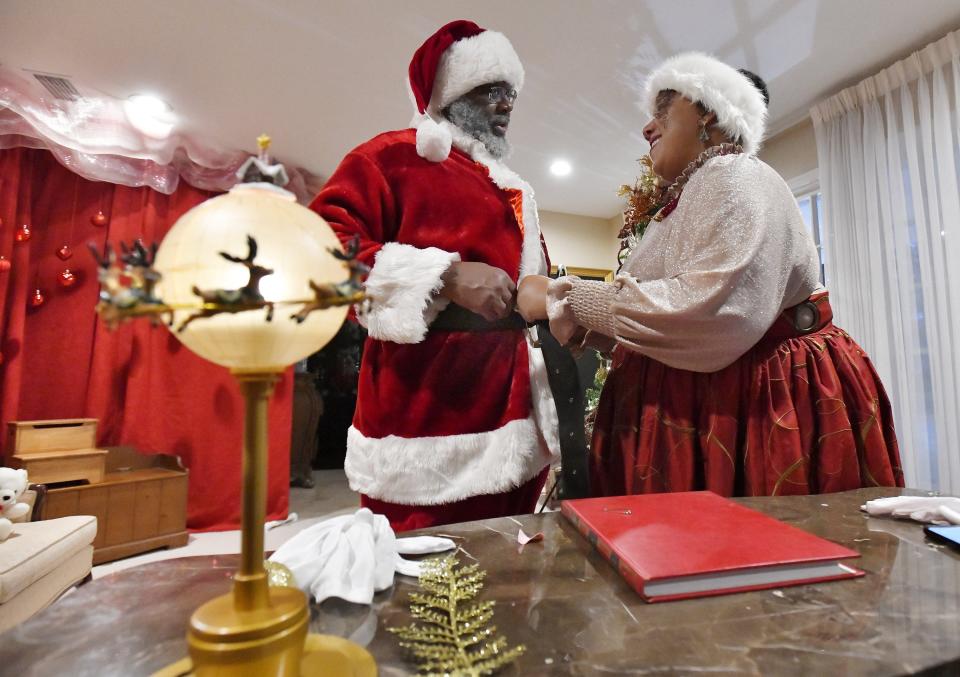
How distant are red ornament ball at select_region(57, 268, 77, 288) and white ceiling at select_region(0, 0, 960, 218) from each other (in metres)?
1.01

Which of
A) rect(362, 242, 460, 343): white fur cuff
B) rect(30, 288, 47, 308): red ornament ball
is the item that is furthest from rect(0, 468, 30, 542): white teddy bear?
rect(362, 242, 460, 343): white fur cuff

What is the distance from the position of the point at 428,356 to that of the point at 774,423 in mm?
633

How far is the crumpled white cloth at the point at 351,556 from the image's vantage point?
0.41 meters

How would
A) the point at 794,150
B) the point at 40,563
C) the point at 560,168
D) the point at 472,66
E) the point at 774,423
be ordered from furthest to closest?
the point at 560,168, the point at 794,150, the point at 40,563, the point at 472,66, the point at 774,423

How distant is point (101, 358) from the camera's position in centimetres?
274

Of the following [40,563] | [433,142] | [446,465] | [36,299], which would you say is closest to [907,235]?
[433,142]

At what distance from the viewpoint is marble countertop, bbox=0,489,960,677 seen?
32 centimetres

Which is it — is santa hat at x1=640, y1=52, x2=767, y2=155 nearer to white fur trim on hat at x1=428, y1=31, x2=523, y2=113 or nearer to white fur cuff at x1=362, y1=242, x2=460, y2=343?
white fur trim on hat at x1=428, y1=31, x2=523, y2=113

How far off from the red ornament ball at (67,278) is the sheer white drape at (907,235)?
13.6ft

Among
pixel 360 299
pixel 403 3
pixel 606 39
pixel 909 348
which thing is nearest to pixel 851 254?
pixel 909 348

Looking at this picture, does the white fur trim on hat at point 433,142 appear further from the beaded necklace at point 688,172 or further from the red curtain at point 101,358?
the red curtain at point 101,358

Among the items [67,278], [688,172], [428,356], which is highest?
[67,278]

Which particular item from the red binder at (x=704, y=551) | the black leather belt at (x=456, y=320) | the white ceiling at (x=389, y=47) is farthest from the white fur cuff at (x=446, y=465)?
the white ceiling at (x=389, y=47)

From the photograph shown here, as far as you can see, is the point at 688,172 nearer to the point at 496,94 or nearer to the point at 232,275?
the point at 496,94
